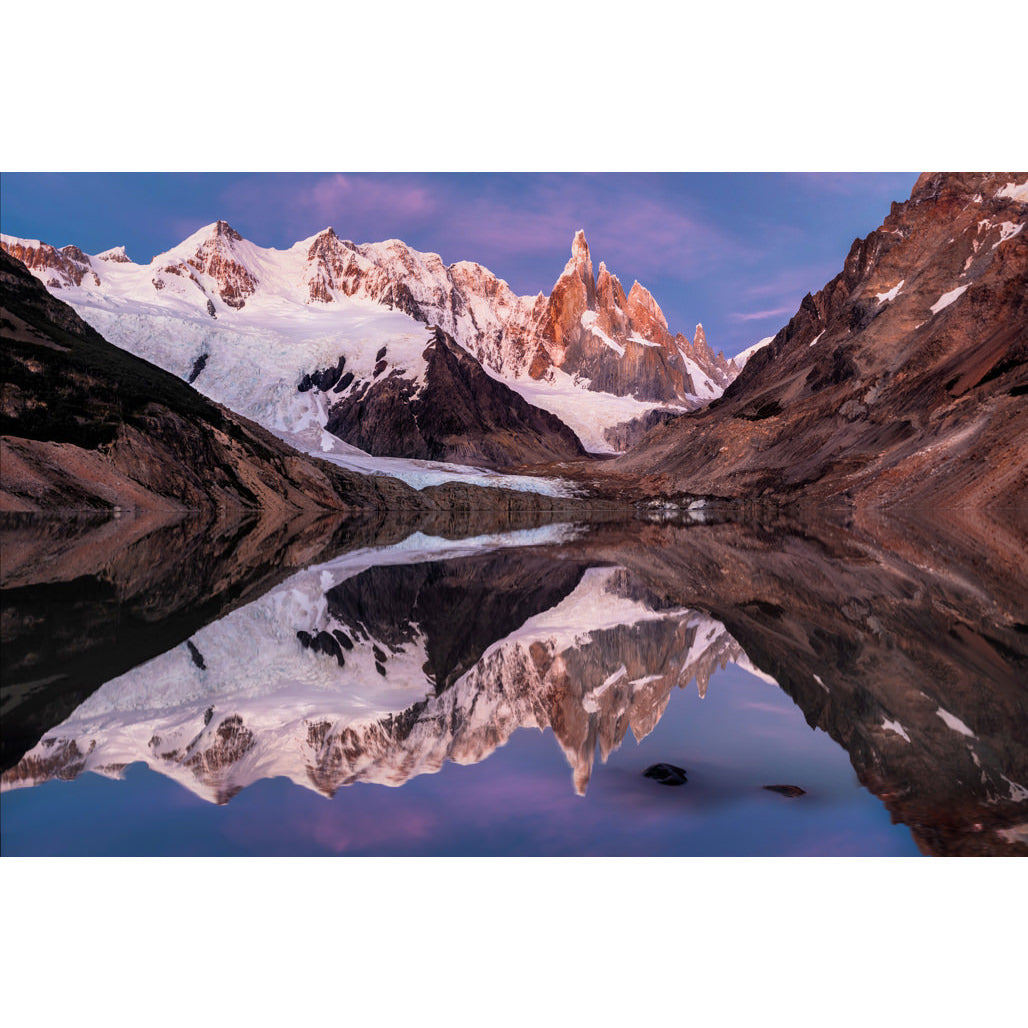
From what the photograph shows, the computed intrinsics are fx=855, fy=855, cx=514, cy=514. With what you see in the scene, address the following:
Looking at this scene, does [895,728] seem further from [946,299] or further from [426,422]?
[426,422]

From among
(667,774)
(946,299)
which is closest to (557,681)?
(667,774)

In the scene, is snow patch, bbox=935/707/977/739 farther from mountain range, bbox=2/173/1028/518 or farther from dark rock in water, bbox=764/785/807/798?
mountain range, bbox=2/173/1028/518

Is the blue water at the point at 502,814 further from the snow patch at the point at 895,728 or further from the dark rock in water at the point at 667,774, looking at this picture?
the snow patch at the point at 895,728

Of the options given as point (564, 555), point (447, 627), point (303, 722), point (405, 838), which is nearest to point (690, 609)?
point (447, 627)

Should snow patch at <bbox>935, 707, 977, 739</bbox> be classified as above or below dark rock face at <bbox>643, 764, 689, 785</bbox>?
above

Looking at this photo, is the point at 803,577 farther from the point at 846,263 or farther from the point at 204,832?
the point at 846,263

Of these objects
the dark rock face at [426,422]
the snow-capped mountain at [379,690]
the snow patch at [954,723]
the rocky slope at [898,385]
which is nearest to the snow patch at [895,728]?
the snow patch at [954,723]

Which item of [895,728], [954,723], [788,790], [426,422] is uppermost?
[426,422]

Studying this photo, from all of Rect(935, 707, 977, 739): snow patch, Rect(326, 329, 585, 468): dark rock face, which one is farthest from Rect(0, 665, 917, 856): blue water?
Rect(326, 329, 585, 468): dark rock face
